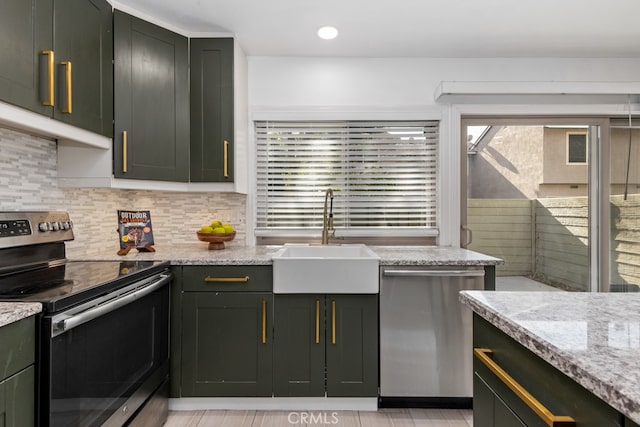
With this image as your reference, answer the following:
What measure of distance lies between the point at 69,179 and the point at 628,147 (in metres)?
3.86

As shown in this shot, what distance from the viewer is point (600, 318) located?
0.87m

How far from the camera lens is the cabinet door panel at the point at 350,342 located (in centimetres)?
215

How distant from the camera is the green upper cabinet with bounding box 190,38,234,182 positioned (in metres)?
2.45

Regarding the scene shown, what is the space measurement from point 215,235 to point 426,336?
1.49 metres

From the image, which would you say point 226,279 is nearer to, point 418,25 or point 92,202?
point 92,202

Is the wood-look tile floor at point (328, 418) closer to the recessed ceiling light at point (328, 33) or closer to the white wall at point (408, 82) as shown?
the white wall at point (408, 82)

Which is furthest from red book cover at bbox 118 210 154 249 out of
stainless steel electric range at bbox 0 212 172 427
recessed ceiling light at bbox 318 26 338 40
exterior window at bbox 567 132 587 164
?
exterior window at bbox 567 132 587 164

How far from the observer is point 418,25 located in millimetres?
2363

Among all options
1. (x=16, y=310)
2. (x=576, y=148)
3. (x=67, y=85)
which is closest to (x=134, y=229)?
(x=67, y=85)

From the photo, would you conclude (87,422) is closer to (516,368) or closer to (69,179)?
(69,179)

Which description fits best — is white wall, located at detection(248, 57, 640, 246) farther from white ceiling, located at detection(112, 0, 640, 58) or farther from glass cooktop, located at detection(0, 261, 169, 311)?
glass cooktop, located at detection(0, 261, 169, 311)

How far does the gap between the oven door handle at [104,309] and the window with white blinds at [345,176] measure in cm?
116

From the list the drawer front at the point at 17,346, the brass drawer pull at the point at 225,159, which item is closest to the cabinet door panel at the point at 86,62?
the brass drawer pull at the point at 225,159

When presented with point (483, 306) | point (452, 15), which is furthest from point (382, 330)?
point (452, 15)
